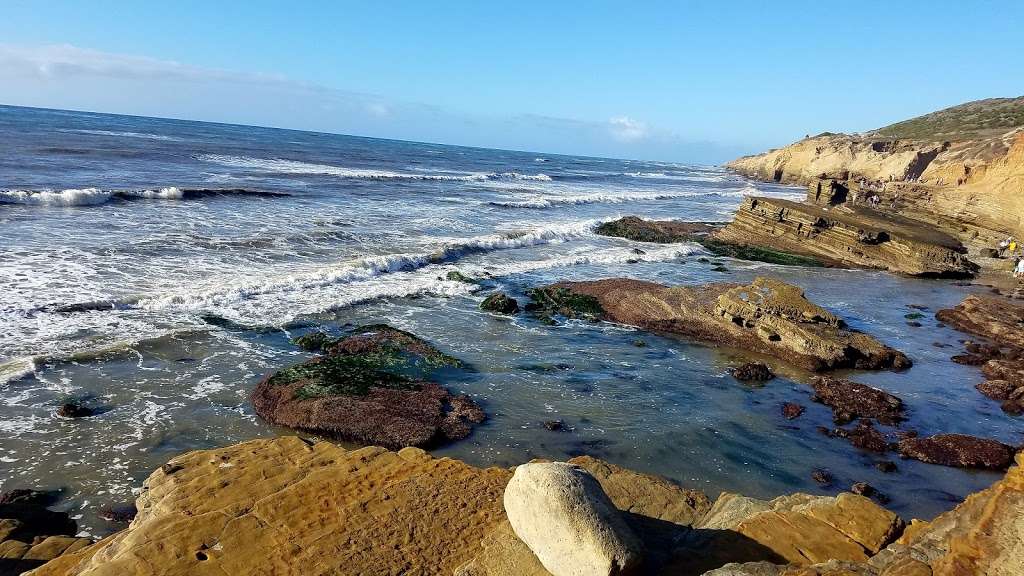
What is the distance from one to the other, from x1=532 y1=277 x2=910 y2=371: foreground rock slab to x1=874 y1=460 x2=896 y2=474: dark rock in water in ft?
13.5

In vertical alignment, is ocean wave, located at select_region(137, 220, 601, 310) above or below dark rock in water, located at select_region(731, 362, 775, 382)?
above

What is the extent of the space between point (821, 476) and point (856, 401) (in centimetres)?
342

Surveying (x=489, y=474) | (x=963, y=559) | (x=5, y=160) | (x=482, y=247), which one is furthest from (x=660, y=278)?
(x=5, y=160)

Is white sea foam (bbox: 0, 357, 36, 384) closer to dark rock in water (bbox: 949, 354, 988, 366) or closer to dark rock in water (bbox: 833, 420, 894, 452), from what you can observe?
dark rock in water (bbox: 833, 420, 894, 452)

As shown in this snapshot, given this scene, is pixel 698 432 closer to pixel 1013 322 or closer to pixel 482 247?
pixel 1013 322

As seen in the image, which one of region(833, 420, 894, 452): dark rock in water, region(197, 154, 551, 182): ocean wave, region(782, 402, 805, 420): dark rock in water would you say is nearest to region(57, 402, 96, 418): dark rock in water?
region(782, 402, 805, 420): dark rock in water

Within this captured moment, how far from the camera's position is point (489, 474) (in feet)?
22.9

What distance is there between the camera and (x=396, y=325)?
14953mm

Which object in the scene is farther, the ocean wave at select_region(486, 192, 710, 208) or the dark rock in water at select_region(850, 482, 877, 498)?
the ocean wave at select_region(486, 192, 710, 208)

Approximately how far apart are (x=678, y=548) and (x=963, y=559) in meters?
2.29

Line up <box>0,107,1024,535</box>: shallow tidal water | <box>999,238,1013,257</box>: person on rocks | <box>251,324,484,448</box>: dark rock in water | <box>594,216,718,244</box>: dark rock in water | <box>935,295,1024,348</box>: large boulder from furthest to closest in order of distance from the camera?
1. <box>594,216,718,244</box>: dark rock in water
2. <box>999,238,1013,257</box>: person on rocks
3. <box>935,295,1024,348</box>: large boulder
4. <box>251,324,484,448</box>: dark rock in water
5. <box>0,107,1024,535</box>: shallow tidal water

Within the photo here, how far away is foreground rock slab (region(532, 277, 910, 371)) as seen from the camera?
13.8m

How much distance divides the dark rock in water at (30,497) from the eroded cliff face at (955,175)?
38157mm

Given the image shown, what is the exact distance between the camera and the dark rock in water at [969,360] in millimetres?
14155
